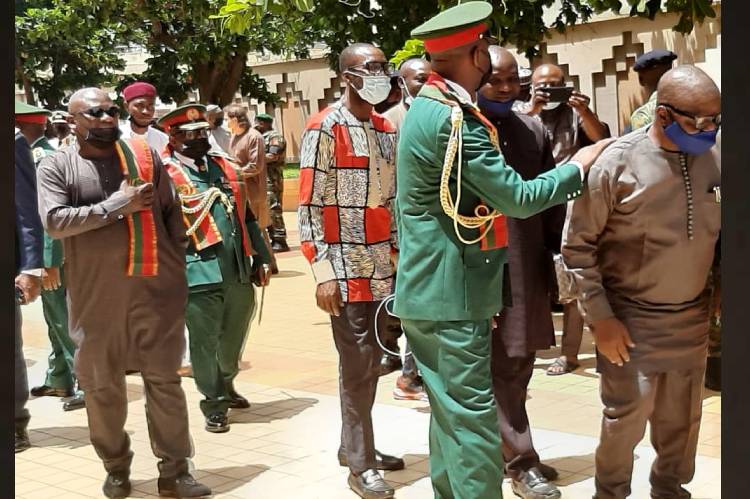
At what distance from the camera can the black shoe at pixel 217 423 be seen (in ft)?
23.3

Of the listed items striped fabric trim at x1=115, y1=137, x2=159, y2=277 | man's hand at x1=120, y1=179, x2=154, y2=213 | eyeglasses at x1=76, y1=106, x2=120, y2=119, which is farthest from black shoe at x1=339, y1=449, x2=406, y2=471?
eyeglasses at x1=76, y1=106, x2=120, y2=119

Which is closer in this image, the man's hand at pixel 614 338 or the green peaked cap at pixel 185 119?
the man's hand at pixel 614 338

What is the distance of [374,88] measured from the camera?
18.4 feet

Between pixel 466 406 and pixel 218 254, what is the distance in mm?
3269

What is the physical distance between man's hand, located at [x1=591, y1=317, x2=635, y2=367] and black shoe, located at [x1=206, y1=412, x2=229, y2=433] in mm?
3349

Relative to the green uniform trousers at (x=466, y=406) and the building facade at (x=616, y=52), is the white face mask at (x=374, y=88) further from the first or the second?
the building facade at (x=616, y=52)

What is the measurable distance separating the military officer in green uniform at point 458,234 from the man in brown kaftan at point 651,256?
0.21m

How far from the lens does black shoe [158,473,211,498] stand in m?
5.61

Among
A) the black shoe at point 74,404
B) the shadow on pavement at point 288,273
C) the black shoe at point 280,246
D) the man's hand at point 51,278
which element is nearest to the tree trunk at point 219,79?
the black shoe at point 280,246

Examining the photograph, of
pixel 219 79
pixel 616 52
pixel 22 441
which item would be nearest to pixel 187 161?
pixel 22 441

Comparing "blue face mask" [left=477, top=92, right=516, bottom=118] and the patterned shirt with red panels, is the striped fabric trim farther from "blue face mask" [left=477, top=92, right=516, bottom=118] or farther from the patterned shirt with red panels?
"blue face mask" [left=477, top=92, right=516, bottom=118]

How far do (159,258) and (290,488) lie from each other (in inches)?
53.3

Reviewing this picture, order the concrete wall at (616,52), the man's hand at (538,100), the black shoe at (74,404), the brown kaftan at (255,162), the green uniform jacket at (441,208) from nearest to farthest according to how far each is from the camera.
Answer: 1. the green uniform jacket at (441,208)
2. the man's hand at (538,100)
3. the black shoe at (74,404)
4. the brown kaftan at (255,162)
5. the concrete wall at (616,52)

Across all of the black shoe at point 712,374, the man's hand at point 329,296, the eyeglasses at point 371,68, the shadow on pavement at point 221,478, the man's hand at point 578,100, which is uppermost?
the eyeglasses at point 371,68
